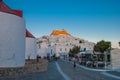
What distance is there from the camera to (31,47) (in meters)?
57.3

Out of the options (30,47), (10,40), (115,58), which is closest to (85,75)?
(10,40)

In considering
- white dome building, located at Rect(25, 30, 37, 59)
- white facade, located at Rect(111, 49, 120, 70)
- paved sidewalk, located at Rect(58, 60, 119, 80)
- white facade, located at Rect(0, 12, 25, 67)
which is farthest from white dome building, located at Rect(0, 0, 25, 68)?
white dome building, located at Rect(25, 30, 37, 59)

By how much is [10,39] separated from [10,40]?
112 millimetres

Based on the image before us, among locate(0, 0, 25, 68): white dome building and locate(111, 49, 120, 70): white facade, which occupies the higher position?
locate(0, 0, 25, 68): white dome building

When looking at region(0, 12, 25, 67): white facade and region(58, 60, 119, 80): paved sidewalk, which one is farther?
region(0, 12, 25, 67): white facade

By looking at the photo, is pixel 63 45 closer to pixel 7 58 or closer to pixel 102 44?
pixel 102 44

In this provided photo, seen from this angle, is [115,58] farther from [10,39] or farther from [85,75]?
[10,39]

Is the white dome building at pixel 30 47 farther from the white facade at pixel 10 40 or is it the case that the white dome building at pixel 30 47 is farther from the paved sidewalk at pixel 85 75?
the white facade at pixel 10 40

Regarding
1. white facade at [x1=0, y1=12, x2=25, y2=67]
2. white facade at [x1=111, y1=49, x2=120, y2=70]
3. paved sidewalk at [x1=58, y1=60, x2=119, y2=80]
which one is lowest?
paved sidewalk at [x1=58, y1=60, x2=119, y2=80]

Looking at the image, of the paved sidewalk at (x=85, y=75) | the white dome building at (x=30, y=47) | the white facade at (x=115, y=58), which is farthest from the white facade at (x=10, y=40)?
the white dome building at (x=30, y=47)

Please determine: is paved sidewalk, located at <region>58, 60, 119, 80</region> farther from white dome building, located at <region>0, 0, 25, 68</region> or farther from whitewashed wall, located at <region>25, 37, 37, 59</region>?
whitewashed wall, located at <region>25, 37, 37, 59</region>

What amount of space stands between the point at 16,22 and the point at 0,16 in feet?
8.19

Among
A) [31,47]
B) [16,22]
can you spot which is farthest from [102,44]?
[16,22]

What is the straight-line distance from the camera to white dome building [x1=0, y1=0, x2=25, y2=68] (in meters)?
25.4
